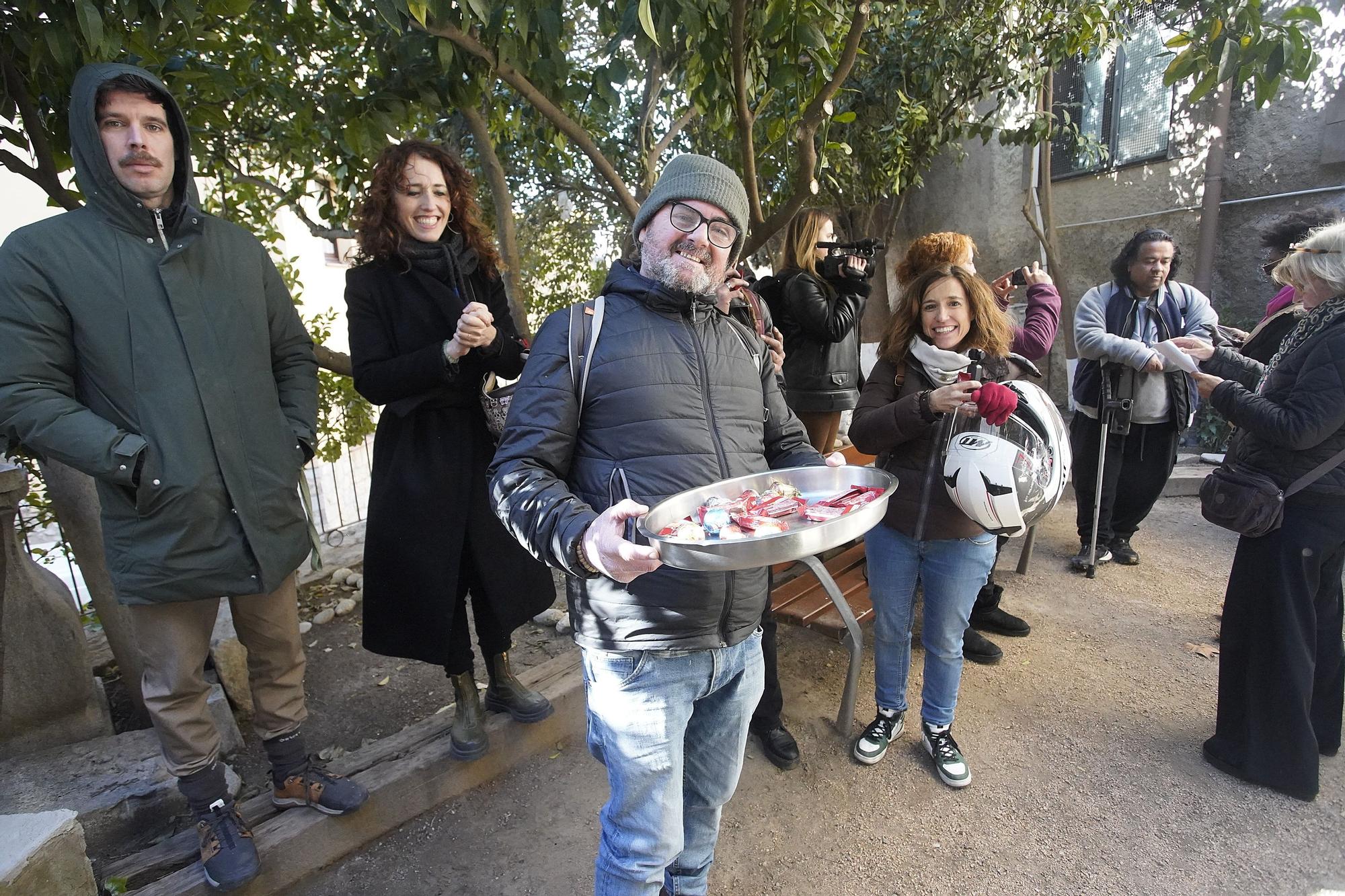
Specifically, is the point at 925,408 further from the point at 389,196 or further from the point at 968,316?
the point at 389,196

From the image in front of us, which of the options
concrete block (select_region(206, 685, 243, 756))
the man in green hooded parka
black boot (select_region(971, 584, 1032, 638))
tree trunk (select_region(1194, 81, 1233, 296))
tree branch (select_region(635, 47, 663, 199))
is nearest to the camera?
the man in green hooded parka

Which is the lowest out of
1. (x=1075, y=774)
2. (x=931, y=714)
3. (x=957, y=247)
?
(x=1075, y=774)

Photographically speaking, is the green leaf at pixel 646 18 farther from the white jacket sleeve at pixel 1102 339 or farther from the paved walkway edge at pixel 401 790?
the white jacket sleeve at pixel 1102 339

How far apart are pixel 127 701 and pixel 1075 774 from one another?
378 cm

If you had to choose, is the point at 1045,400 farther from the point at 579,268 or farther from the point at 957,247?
the point at 579,268

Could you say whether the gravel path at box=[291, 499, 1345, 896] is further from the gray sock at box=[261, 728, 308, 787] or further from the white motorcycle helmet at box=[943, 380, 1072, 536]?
the white motorcycle helmet at box=[943, 380, 1072, 536]

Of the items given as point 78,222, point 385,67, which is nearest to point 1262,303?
point 385,67

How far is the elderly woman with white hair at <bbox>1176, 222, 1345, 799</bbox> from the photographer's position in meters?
2.35

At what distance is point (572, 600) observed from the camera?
66.3 inches

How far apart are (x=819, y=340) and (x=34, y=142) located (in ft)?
10.9

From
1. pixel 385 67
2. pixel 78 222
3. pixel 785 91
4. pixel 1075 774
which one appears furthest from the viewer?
pixel 785 91

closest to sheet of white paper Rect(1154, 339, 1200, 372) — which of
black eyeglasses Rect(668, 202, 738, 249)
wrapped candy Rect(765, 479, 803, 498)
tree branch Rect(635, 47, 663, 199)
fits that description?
wrapped candy Rect(765, 479, 803, 498)

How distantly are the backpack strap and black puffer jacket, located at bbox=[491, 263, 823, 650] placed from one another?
0.04 feet

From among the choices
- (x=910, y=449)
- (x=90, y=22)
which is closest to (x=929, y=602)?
(x=910, y=449)
